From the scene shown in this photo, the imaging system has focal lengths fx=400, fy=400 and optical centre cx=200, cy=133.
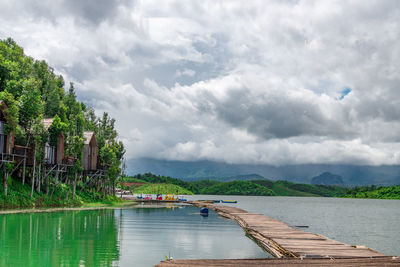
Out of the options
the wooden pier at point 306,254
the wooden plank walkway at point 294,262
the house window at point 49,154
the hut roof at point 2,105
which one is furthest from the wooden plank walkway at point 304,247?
the house window at point 49,154

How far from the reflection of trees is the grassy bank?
1270 centimetres

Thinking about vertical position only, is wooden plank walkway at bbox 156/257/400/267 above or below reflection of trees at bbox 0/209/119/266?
above

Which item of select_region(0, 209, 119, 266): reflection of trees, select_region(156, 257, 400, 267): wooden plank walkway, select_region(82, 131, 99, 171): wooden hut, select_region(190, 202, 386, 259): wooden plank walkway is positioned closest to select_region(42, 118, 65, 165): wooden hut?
select_region(82, 131, 99, 171): wooden hut

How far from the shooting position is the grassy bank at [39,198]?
2106 inches

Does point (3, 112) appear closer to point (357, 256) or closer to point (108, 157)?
point (108, 157)

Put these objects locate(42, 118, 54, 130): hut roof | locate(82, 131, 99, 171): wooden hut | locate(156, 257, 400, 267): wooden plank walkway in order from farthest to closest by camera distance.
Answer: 1. locate(82, 131, 99, 171): wooden hut
2. locate(42, 118, 54, 130): hut roof
3. locate(156, 257, 400, 267): wooden plank walkway

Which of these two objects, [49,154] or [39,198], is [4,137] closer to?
[39,198]

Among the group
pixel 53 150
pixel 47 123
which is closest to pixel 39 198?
pixel 53 150

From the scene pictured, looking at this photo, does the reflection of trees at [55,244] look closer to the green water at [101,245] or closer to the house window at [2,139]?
the green water at [101,245]

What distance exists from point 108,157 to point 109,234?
5254cm

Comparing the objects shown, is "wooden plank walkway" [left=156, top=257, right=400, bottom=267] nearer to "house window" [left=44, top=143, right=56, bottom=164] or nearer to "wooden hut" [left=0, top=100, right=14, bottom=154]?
"wooden hut" [left=0, top=100, right=14, bottom=154]

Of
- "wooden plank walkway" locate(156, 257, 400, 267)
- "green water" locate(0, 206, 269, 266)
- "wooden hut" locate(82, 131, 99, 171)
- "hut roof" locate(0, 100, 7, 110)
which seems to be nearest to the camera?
"wooden plank walkway" locate(156, 257, 400, 267)

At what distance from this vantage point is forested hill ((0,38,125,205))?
57.2m

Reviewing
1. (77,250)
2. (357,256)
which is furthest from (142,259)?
(357,256)
